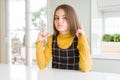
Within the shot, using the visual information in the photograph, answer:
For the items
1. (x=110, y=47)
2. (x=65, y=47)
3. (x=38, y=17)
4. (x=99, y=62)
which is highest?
(x=38, y=17)

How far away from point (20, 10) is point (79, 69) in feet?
8.49

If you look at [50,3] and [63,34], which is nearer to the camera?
[63,34]

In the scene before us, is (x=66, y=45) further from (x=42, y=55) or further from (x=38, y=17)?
(x=38, y=17)

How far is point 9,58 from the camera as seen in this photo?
373 centimetres

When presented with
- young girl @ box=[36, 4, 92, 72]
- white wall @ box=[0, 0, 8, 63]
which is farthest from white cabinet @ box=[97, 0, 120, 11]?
white wall @ box=[0, 0, 8, 63]

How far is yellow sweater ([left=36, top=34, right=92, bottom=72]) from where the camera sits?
4.07 ft

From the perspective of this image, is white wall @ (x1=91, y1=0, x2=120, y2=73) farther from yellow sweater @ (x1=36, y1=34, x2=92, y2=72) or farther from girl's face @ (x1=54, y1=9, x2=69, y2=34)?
girl's face @ (x1=54, y1=9, x2=69, y2=34)

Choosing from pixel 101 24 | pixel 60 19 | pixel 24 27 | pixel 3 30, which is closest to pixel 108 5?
pixel 101 24

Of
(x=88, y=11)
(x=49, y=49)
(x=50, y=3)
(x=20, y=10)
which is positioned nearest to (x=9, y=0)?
(x=20, y=10)

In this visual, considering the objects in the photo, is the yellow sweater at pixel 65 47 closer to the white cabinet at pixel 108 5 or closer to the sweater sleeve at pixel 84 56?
the sweater sleeve at pixel 84 56

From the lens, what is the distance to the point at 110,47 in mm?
2791

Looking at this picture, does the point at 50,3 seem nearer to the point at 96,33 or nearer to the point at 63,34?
the point at 96,33

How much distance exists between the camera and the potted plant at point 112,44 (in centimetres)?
276

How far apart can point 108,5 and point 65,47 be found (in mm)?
1635
